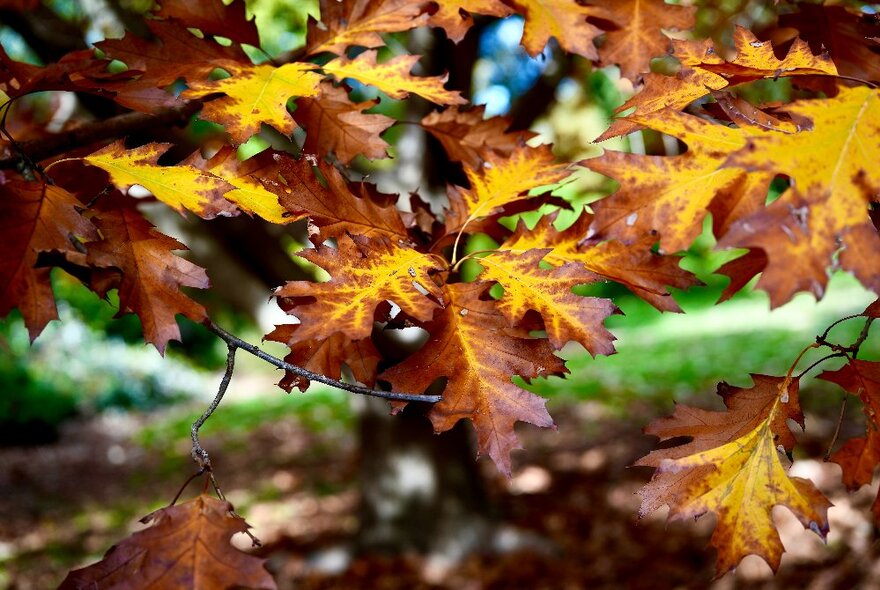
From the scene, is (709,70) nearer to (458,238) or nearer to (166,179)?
(458,238)

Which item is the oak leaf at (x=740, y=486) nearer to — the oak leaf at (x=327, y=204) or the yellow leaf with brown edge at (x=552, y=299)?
the yellow leaf with brown edge at (x=552, y=299)

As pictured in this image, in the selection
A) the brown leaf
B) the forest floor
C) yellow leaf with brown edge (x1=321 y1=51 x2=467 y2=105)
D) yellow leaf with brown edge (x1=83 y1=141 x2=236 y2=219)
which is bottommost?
the forest floor

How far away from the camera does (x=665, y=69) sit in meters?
3.84

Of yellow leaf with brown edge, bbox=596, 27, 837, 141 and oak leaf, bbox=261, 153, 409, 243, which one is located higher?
yellow leaf with brown edge, bbox=596, 27, 837, 141

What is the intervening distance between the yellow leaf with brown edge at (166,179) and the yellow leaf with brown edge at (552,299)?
0.34 meters

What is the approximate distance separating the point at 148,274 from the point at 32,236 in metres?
0.13

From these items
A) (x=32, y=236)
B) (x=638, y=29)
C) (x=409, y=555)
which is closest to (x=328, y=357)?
(x=32, y=236)

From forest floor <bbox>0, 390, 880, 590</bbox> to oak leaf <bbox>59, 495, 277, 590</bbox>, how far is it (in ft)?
6.79

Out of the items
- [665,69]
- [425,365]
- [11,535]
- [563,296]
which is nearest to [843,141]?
[563,296]

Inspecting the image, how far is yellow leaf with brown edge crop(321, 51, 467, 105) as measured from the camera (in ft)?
3.39

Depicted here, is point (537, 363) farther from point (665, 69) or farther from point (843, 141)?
point (665, 69)

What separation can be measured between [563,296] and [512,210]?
241mm

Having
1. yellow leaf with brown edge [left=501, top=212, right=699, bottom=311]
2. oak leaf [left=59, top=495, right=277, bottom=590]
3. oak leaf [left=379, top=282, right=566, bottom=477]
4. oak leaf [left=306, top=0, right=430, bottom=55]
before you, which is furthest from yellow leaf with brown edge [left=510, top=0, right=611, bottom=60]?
oak leaf [left=59, top=495, right=277, bottom=590]

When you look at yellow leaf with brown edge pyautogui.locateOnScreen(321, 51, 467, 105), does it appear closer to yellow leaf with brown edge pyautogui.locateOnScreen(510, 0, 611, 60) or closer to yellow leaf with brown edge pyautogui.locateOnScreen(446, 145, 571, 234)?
yellow leaf with brown edge pyautogui.locateOnScreen(446, 145, 571, 234)
